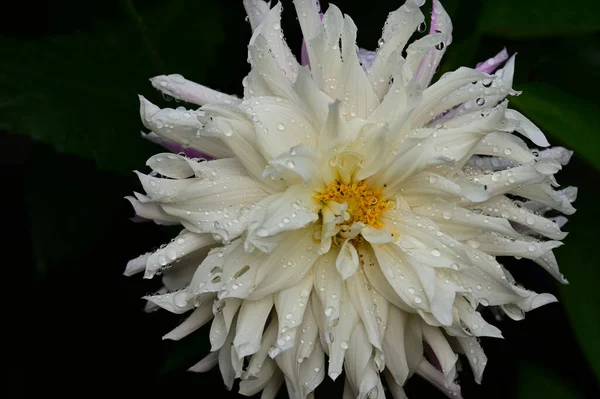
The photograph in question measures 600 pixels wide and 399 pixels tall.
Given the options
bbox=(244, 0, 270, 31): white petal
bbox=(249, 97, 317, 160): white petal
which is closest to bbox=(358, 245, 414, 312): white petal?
bbox=(249, 97, 317, 160): white petal

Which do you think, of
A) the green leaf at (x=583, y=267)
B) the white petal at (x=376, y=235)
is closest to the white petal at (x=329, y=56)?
the white petal at (x=376, y=235)

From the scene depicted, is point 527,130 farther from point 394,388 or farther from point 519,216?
point 394,388

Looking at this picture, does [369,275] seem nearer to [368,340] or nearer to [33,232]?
[368,340]

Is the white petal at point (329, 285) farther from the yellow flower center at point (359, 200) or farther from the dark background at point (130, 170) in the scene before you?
the dark background at point (130, 170)

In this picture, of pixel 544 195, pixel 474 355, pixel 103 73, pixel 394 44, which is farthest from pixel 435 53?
pixel 103 73

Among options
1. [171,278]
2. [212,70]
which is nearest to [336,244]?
[171,278]

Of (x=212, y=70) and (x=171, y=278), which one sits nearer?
(x=171, y=278)
